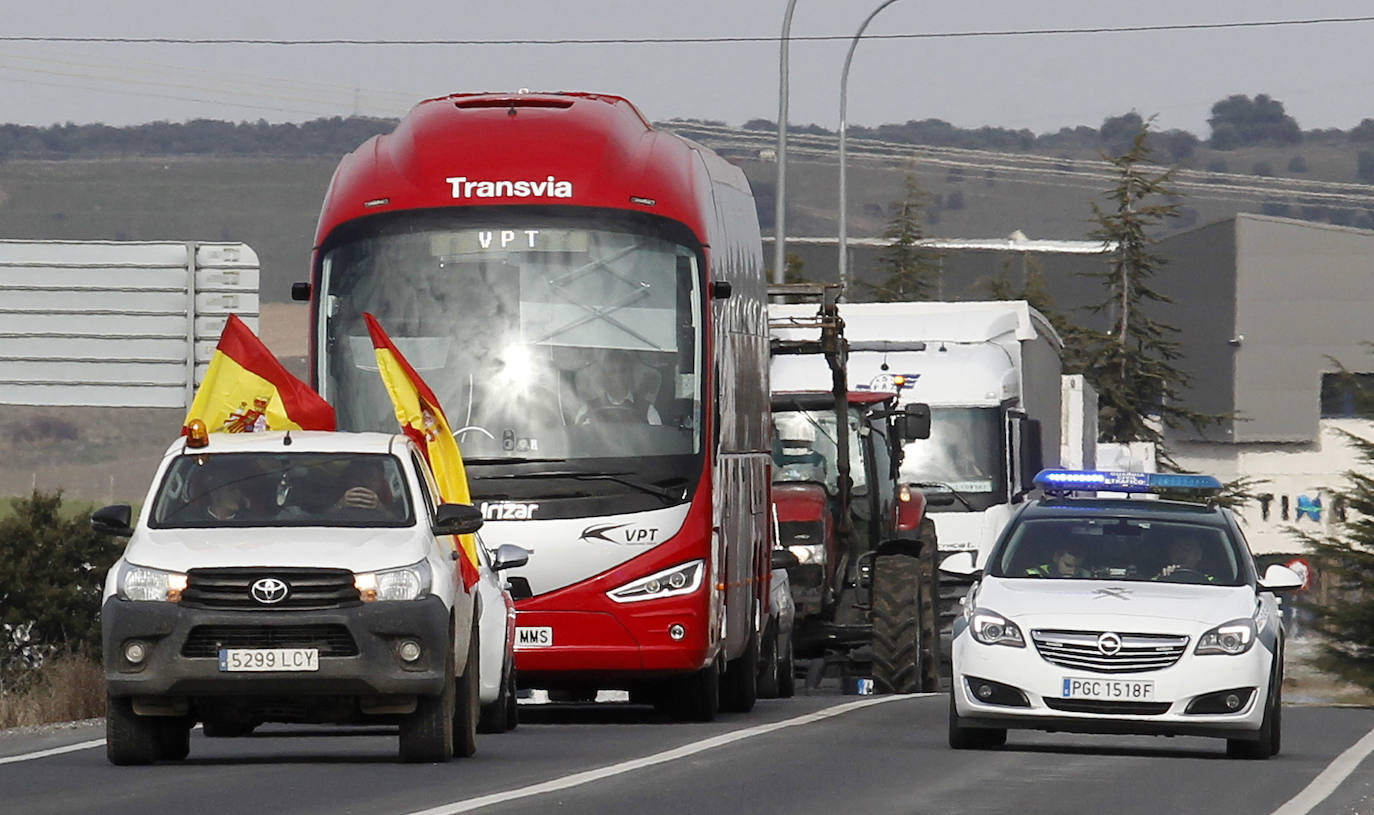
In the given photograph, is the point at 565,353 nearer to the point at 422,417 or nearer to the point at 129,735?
the point at 422,417

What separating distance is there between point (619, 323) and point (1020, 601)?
3.50 m

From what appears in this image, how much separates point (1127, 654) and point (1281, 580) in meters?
1.24

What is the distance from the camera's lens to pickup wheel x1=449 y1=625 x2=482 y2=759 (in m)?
15.1

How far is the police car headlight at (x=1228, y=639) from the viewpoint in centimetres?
1608

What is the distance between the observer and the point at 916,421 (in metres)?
25.5

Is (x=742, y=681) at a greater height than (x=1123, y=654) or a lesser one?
lesser

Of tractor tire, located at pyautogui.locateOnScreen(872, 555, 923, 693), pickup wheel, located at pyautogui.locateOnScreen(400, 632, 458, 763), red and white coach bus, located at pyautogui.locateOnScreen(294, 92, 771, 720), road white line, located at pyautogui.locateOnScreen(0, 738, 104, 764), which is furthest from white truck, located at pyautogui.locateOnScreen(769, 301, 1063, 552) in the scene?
pickup wheel, located at pyautogui.locateOnScreen(400, 632, 458, 763)

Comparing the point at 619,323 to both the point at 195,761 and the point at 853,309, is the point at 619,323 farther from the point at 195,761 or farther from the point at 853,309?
the point at 853,309

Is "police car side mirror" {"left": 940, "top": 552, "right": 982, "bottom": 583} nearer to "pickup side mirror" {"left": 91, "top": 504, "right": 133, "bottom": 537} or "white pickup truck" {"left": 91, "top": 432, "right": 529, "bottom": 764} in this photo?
"white pickup truck" {"left": 91, "top": 432, "right": 529, "bottom": 764}

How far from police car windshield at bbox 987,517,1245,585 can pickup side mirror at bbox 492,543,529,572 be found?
2782 millimetres

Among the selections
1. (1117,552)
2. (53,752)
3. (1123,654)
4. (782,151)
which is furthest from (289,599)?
(782,151)

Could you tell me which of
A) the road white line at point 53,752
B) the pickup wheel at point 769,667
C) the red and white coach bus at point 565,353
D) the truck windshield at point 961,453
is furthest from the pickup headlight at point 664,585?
the truck windshield at point 961,453

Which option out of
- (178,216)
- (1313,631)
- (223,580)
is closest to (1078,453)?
(1313,631)

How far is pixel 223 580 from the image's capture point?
13.8m
